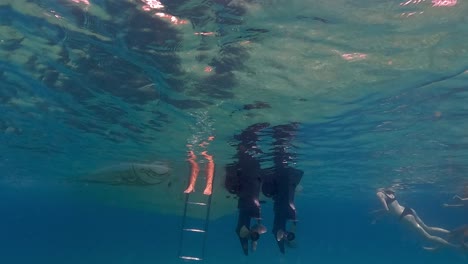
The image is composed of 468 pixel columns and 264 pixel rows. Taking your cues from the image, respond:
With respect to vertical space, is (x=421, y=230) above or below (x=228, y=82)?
below

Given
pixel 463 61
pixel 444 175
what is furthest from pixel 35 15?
pixel 444 175

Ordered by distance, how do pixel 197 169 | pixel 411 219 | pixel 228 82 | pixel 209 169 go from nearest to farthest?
pixel 228 82 → pixel 411 219 → pixel 209 169 → pixel 197 169

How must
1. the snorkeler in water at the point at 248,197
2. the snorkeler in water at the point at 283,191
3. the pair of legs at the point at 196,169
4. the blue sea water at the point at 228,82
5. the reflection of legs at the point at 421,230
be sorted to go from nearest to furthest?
1. the blue sea water at the point at 228,82
2. the snorkeler in water at the point at 248,197
3. the snorkeler in water at the point at 283,191
4. the reflection of legs at the point at 421,230
5. the pair of legs at the point at 196,169

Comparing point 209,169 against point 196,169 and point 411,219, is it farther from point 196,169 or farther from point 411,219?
point 411,219

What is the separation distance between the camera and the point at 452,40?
9109 mm

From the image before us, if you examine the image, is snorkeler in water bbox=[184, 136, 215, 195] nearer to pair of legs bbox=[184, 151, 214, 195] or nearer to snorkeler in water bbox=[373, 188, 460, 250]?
pair of legs bbox=[184, 151, 214, 195]

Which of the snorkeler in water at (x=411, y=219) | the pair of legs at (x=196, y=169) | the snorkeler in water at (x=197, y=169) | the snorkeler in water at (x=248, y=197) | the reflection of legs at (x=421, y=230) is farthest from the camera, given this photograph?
the pair of legs at (x=196, y=169)

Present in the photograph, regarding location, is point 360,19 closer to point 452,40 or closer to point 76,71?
point 452,40

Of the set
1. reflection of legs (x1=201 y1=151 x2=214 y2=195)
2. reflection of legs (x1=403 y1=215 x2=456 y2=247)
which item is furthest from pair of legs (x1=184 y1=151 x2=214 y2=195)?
reflection of legs (x1=403 y1=215 x2=456 y2=247)

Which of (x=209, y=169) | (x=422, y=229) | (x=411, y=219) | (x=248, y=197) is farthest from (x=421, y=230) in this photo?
(x=209, y=169)

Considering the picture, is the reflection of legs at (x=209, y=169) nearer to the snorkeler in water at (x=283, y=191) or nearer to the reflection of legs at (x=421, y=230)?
the snorkeler in water at (x=283, y=191)

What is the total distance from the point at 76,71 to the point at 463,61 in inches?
476

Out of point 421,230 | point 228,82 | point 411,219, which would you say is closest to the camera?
point 228,82

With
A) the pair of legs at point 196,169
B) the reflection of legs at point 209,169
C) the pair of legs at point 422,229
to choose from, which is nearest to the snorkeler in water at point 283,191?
the reflection of legs at point 209,169
